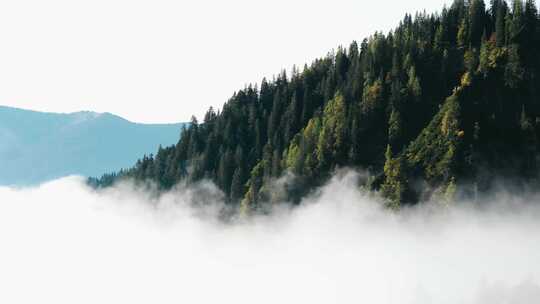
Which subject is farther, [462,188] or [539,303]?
[462,188]

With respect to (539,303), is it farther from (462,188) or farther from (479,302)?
(462,188)

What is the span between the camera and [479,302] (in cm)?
19338

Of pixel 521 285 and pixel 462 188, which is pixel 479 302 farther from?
pixel 462 188

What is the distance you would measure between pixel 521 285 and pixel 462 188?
29.4 meters

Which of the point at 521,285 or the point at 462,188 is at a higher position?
the point at 462,188

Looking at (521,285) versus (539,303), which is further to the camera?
(521,285)

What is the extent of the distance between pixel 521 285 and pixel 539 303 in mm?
17994

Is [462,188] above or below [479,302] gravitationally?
above

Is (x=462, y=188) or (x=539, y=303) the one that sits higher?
(x=462, y=188)

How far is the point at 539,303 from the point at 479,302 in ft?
62.7

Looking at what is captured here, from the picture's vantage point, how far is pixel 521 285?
195125mm

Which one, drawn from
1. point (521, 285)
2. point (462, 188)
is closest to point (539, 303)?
point (521, 285)

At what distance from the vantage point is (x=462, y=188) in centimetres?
19938

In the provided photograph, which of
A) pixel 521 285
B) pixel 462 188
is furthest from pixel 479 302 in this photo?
pixel 462 188
